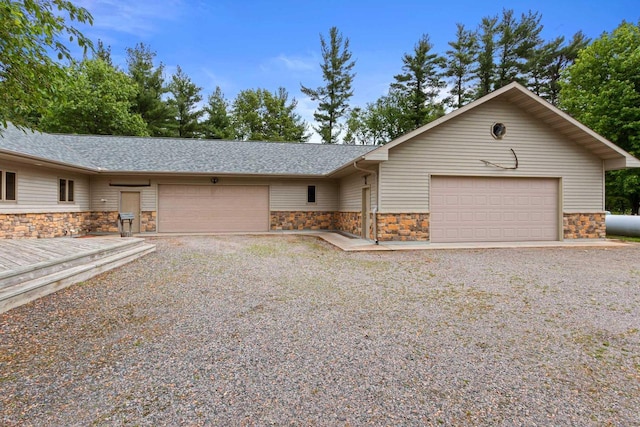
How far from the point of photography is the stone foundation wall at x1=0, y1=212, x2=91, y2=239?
29.6 ft

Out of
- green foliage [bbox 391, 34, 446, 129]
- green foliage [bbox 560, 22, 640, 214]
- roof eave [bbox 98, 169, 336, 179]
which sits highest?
green foliage [bbox 391, 34, 446, 129]

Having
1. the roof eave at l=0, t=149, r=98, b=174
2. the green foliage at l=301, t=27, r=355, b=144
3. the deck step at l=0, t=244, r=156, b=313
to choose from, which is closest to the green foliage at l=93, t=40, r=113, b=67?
the green foliage at l=301, t=27, r=355, b=144

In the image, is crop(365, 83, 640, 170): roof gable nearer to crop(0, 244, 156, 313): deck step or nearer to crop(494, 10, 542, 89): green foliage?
crop(0, 244, 156, 313): deck step

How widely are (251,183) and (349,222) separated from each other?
4472 mm

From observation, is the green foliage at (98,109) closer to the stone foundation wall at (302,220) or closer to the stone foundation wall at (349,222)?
the stone foundation wall at (302,220)

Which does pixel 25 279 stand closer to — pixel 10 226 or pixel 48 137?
pixel 10 226

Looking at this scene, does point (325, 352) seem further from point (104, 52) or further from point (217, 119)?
point (104, 52)

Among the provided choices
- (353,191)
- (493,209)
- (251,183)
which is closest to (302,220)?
→ (251,183)

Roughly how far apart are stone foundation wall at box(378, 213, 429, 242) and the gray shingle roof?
15.8ft

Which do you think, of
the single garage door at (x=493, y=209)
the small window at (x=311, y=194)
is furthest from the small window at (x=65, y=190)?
the single garage door at (x=493, y=209)

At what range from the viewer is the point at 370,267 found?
6.86m

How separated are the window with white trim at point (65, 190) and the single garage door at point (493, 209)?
12214 millimetres

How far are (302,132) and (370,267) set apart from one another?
2383 cm

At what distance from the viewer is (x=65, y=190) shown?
37.8 ft
